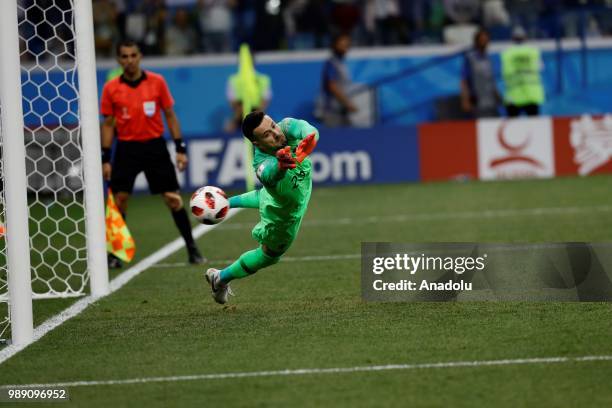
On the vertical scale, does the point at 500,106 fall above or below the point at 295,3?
below

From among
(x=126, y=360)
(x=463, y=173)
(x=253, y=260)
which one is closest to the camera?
(x=126, y=360)

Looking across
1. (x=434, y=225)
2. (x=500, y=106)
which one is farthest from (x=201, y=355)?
(x=500, y=106)

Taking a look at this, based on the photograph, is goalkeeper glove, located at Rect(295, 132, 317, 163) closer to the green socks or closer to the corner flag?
the green socks

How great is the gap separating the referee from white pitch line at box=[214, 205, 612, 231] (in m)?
3.25

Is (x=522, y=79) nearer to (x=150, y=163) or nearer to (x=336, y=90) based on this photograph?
(x=336, y=90)

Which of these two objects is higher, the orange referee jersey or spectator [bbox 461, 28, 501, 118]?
the orange referee jersey

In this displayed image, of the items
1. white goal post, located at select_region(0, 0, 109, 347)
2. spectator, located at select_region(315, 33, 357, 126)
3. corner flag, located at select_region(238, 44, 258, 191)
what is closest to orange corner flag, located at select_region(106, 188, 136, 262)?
white goal post, located at select_region(0, 0, 109, 347)

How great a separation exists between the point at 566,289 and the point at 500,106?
50.0 feet

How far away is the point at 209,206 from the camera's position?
773 cm

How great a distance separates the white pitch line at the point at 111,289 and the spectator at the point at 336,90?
6586mm

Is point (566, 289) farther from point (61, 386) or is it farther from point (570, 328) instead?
point (61, 386)

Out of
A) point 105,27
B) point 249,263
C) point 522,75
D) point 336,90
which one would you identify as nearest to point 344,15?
point 336,90

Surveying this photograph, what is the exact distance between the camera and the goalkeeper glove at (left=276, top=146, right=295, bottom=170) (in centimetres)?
699

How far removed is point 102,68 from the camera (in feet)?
75.6
